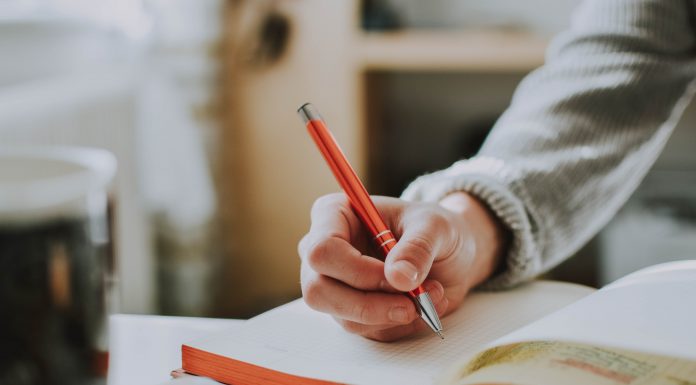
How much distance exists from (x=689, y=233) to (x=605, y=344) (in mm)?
1345

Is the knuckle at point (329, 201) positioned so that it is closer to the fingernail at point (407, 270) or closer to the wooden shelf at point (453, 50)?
the fingernail at point (407, 270)

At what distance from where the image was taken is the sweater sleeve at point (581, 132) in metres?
0.65

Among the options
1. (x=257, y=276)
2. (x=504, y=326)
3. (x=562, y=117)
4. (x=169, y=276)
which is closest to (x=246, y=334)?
(x=504, y=326)

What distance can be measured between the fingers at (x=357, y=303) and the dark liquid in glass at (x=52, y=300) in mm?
229

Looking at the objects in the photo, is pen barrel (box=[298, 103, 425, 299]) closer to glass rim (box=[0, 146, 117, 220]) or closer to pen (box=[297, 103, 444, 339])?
pen (box=[297, 103, 444, 339])

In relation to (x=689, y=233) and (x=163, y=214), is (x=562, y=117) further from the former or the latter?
(x=163, y=214)

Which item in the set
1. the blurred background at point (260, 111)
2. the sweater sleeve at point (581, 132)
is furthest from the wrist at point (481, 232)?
the blurred background at point (260, 111)

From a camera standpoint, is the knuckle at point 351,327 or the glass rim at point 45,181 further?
the knuckle at point 351,327

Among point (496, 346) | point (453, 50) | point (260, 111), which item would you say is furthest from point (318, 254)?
point (260, 111)

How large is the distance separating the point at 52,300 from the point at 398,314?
266 mm

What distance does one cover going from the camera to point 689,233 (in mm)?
1652

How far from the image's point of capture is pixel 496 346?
1.37ft

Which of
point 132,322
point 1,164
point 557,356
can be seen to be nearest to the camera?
point 1,164

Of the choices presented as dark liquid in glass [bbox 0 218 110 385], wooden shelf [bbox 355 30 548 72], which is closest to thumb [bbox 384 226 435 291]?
dark liquid in glass [bbox 0 218 110 385]
